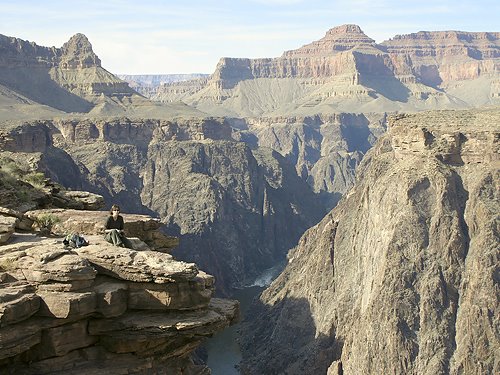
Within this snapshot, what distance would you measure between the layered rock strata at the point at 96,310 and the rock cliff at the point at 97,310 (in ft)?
0.11

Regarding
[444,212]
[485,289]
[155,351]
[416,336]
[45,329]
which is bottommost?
[416,336]

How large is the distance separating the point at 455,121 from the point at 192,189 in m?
106

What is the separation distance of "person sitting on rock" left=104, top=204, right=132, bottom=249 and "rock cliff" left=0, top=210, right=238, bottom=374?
1050 mm

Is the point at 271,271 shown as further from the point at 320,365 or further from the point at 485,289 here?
the point at 485,289


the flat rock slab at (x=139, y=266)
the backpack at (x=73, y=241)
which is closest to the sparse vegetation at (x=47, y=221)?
the backpack at (x=73, y=241)

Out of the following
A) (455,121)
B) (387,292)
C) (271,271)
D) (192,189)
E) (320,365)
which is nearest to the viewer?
(387,292)

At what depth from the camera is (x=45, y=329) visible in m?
23.4

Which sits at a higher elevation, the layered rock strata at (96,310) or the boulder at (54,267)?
the boulder at (54,267)

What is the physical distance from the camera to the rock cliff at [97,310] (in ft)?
76.2

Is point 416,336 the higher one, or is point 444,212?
point 444,212

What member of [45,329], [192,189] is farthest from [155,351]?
[192,189]

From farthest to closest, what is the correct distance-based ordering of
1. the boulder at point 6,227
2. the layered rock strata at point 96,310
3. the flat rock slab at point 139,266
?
1. the boulder at point 6,227
2. the flat rock slab at point 139,266
3. the layered rock strata at point 96,310

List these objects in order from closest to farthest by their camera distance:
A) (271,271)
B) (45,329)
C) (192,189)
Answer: (45,329)
(271,271)
(192,189)

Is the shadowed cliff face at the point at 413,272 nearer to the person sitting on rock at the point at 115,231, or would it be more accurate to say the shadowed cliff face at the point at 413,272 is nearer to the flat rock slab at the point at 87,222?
the flat rock slab at the point at 87,222
